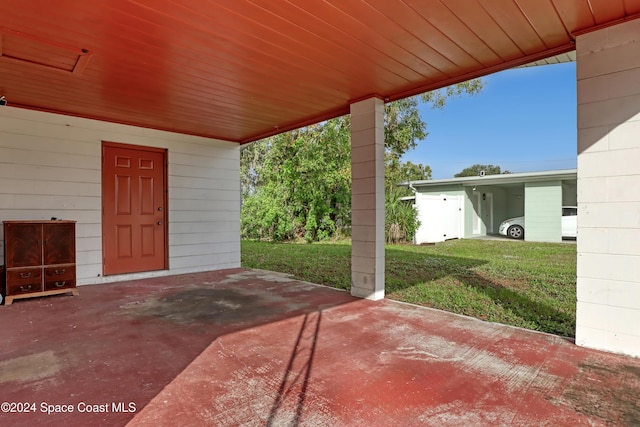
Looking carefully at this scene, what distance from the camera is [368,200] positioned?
13.6 feet

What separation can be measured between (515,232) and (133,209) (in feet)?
41.4

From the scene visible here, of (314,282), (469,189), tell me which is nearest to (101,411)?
(314,282)

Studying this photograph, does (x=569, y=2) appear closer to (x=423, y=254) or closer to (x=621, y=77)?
(x=621, y=77)

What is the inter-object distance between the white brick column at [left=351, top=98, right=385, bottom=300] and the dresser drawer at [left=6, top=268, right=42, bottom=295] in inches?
151

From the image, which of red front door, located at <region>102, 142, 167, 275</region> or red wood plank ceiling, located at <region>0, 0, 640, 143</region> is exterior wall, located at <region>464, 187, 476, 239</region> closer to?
red wood plank ceiling, located at <region>0, 0, 640, 143</region>

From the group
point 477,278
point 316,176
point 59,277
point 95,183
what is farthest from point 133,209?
point 316,176

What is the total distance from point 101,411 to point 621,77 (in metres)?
4.00

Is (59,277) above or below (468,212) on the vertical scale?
below

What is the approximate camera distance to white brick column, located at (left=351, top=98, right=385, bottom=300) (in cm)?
407

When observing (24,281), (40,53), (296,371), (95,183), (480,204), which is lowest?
(296,371)


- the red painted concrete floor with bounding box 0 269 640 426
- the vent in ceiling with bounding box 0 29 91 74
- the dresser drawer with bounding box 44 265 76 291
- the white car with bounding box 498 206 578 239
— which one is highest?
the vent in ceiling with bounding box 0 29 91 74

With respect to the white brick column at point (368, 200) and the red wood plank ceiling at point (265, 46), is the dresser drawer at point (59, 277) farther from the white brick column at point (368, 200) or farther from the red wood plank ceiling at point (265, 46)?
the white brick column at point (368, 200)

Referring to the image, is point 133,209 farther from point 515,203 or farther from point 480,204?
point 515,203

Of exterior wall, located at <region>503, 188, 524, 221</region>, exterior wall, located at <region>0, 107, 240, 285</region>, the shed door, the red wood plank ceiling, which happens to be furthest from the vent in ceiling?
exterior wall, located at <region>503, 188, 524, 221</region>
